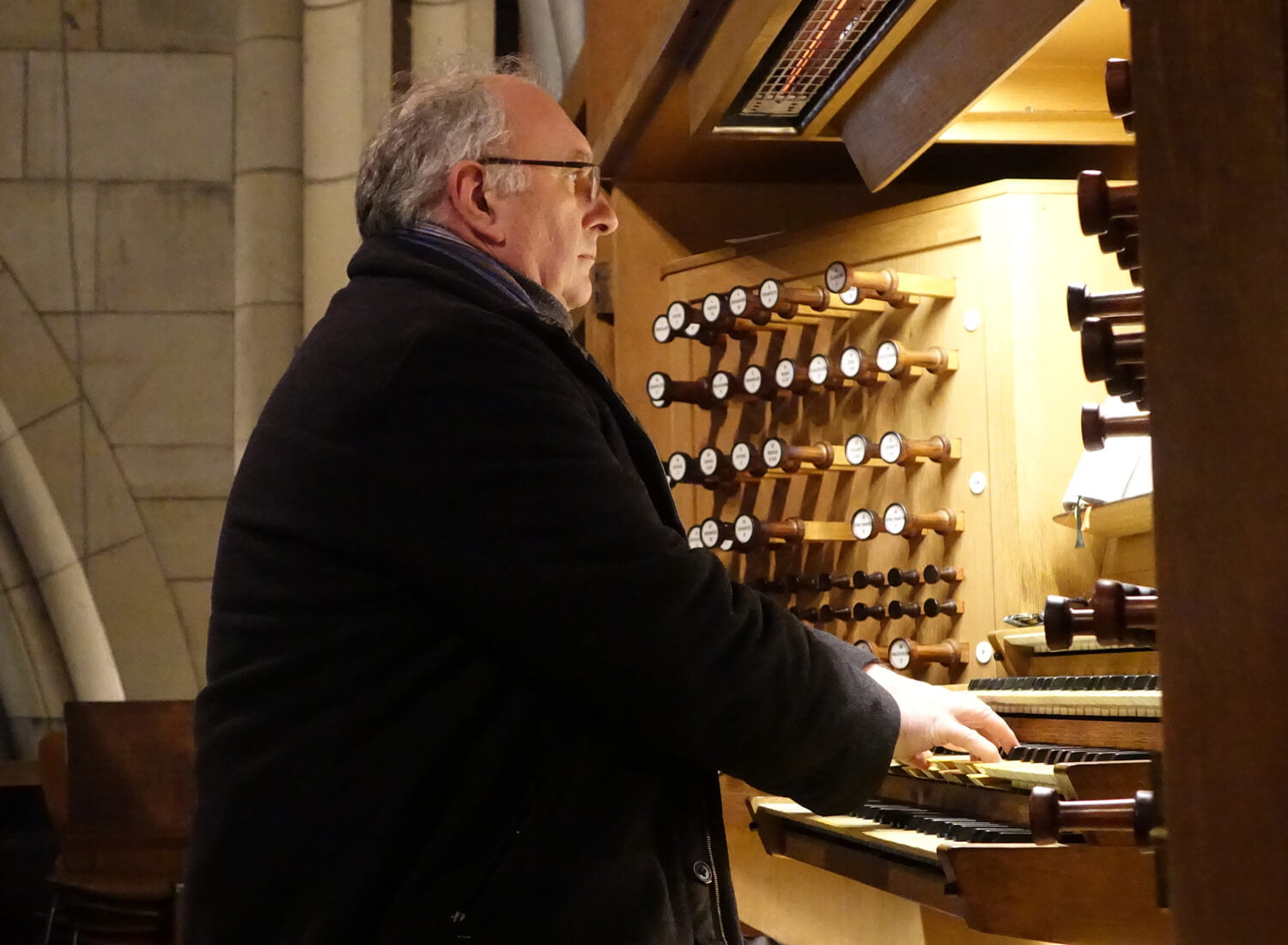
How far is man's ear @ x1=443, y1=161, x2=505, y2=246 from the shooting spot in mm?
1929

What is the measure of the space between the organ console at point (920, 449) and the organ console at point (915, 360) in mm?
140

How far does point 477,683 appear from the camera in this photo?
1.58 metres

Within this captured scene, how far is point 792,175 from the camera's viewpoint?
13.1 ft

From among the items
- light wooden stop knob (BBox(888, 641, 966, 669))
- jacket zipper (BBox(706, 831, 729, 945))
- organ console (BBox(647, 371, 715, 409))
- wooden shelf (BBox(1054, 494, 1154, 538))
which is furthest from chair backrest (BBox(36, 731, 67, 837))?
jacket zipper (BBox(706, 831, 729, 945))

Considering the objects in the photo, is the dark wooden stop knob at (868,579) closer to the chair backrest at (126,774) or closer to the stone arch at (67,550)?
the chair backrest at (126,774)

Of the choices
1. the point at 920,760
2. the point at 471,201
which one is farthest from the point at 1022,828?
the point at 471,201

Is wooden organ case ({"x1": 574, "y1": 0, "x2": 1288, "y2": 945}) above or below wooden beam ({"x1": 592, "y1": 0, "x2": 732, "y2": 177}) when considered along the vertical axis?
below

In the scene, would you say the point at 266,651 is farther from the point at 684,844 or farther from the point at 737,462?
the point at 737,462

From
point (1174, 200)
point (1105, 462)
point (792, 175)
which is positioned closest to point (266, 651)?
point (1174, 200)

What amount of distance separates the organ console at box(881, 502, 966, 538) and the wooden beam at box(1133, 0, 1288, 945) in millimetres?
2117

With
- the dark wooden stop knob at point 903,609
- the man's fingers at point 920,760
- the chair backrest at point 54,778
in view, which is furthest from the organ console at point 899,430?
the chair backrest at point 54,778

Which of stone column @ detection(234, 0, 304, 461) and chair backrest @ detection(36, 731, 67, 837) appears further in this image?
stone column @ detection(234, 0, 304, 461)

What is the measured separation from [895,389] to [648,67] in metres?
0.91

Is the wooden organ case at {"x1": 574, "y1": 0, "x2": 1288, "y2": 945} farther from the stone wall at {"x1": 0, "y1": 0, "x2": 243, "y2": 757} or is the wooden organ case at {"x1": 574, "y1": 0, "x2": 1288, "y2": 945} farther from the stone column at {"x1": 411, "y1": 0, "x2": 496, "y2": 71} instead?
the stone wall at {"x1": 0, "y1": 0, "x2": 243, "y2": 757}
